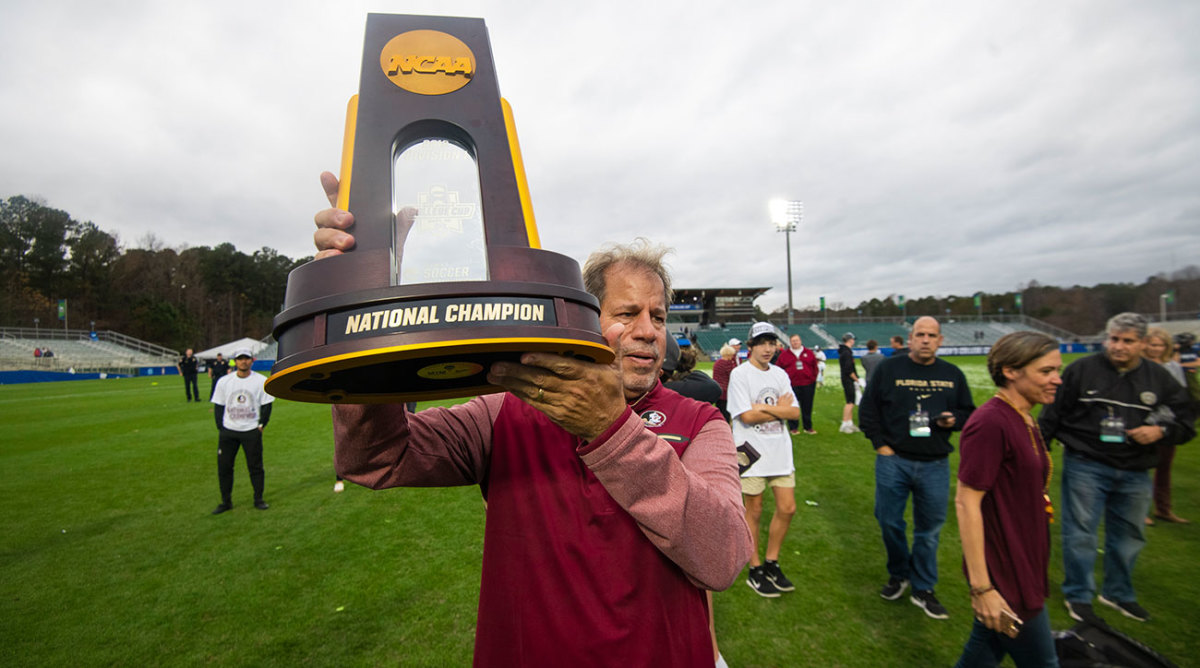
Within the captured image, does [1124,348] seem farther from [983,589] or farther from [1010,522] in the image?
[983,589]

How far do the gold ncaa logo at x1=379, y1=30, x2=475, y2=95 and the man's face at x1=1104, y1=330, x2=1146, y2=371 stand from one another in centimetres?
556

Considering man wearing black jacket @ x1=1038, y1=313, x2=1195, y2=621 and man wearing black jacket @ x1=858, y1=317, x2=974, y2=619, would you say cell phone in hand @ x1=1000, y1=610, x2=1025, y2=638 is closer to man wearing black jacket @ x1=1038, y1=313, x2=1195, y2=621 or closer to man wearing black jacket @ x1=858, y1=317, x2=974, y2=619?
man wearing black jacket @ x1=858, y1=317, x2=974, y2=619

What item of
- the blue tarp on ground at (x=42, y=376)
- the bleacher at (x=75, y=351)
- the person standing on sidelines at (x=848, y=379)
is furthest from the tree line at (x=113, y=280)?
the person standing on sidelines at (x=848, y=379)

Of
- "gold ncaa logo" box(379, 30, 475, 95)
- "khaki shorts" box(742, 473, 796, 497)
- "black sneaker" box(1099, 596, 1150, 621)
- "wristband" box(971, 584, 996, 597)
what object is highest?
"gold ncaa logo" box(379, 30, 475, 95)

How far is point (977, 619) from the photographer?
104 inches

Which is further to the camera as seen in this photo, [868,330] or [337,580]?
[868,330]

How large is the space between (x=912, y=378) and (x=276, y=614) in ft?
19.4

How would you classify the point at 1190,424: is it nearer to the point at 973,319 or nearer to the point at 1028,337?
the point at 1028,337

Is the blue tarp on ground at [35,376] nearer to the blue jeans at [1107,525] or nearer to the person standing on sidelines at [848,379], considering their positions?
the person standing on sidelines at [848,379]

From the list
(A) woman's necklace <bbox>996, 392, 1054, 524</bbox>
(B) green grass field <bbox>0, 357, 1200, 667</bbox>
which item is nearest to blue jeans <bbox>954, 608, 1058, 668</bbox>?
(A) woman's necklace <bbox>996, 392, 1054, 524</bbox>

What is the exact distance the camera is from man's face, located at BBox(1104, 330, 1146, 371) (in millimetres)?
4188

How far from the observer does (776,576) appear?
4793 millimetres

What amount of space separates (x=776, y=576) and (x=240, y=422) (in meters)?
7.06

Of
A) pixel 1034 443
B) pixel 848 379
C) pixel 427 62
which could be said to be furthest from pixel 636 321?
pixel 848 379
